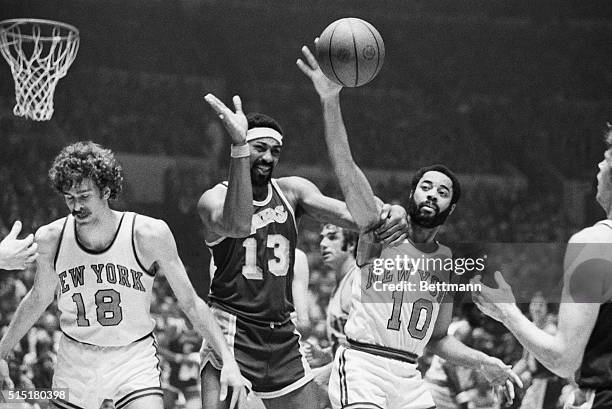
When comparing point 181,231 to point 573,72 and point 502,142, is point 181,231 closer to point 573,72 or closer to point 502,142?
point 502,142

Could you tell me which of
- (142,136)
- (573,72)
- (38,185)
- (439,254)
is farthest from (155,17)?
(439,254)

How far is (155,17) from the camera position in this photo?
1465 centimetres

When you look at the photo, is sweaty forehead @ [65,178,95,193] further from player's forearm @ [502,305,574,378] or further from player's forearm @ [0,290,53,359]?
player's forearm @ [502,305,574,378]

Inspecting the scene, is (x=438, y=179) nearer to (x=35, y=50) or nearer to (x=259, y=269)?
(x=259, y=269)

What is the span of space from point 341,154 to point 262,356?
3.72ft

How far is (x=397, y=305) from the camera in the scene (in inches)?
184

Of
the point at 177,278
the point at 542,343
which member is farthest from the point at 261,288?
the point at 542,343

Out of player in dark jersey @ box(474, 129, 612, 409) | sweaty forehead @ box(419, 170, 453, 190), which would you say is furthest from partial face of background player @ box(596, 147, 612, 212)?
sweaty forehead @ box(419, 170, 453, 190)

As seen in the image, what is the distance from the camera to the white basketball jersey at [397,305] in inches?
183

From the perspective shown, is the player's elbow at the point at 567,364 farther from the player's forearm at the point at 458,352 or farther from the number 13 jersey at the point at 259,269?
the number 13 jersey at the point at 259,269

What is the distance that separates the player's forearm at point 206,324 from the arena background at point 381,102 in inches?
302

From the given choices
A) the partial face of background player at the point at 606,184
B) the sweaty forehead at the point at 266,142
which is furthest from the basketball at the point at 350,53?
the partial face of background player at the point at 606,184

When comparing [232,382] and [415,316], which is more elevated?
[415,316]

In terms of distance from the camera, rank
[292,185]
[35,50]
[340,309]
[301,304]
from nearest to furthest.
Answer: [292,185] < [301,304] < [340,309] < [35,50]
